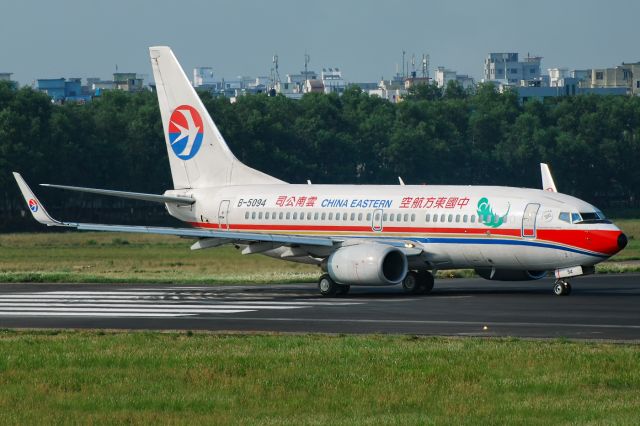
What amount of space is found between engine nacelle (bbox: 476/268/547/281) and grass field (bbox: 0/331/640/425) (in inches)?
618

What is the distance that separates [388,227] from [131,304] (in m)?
8.62

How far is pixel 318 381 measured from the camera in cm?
2361

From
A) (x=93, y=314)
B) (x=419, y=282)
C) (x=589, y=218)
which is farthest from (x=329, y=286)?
(x=93, y=314)

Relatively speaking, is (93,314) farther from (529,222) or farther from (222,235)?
(529,222)

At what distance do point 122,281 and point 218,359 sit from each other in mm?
25914

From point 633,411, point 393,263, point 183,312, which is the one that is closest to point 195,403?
point 633,411

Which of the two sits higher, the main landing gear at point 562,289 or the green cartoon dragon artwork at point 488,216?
the green cartoon dragon artwork at point 488,216

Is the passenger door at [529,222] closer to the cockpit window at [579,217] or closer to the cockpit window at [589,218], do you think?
the cockpit window at [579,217]

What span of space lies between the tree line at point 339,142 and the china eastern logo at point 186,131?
214 ft

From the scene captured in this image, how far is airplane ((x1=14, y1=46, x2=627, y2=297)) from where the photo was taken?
42.6m

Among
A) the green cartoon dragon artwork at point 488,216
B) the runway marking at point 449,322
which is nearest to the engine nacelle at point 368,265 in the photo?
the green cartoon dragon artwork at point 488,216

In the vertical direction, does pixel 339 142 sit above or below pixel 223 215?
above

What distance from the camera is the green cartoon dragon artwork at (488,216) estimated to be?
43031mm

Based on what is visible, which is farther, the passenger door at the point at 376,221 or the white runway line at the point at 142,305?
the passenger door at the point at 376,221
